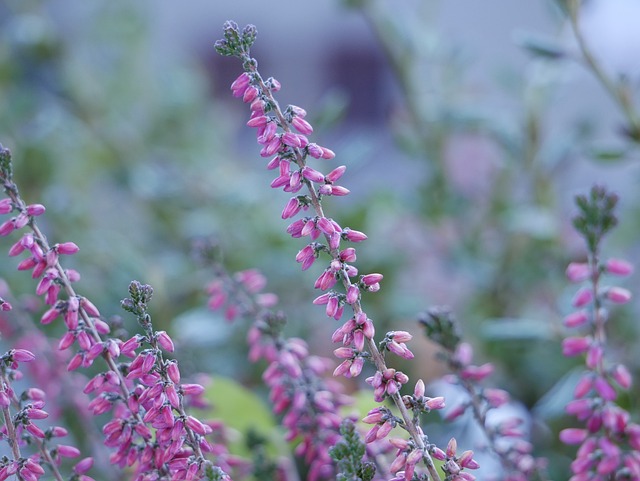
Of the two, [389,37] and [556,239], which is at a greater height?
[389,37]

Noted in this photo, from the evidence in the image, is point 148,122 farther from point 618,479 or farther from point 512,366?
point 618,479

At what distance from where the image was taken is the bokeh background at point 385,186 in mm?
718

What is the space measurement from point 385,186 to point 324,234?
600mm

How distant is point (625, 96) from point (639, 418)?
0.93 ft

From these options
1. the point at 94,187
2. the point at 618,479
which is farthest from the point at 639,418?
the point at 94,187

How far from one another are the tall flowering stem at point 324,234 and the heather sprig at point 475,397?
58mm

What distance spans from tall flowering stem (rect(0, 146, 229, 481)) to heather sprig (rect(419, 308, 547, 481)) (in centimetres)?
12

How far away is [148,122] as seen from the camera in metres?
1.23

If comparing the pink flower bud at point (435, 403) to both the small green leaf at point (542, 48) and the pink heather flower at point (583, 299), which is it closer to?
the pink heather flower at point (583, 299)

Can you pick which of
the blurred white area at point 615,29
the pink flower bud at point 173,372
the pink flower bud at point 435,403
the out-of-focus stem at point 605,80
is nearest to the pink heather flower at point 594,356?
the pink flower bud at point 435,403

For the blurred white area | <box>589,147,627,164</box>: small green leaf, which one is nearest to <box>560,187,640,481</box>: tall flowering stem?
<box>589,147,627,164</box>: small green leaf

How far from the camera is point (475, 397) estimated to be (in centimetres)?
38

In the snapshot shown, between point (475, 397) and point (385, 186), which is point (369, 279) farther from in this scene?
point (385, 186)

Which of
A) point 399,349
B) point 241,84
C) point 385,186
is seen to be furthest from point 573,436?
point 385,186
